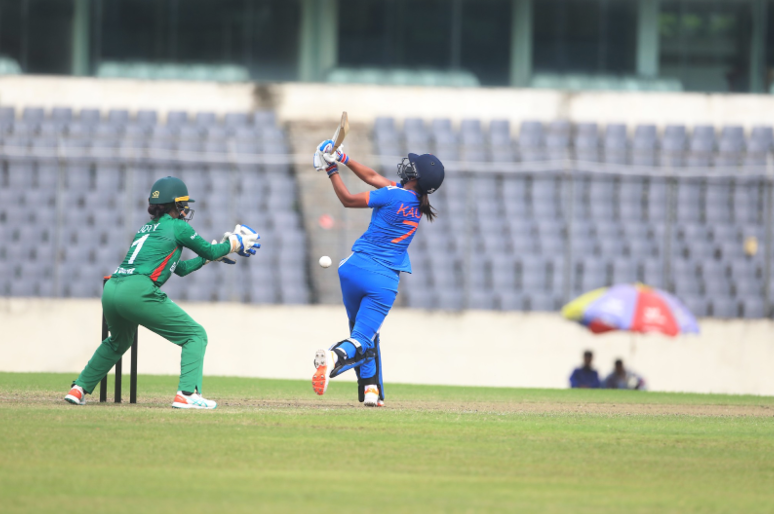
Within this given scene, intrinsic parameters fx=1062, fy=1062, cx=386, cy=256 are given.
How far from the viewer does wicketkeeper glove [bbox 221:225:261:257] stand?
26.7 ft

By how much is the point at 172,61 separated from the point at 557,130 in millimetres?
8977

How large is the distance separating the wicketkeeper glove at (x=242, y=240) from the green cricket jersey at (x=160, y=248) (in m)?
0.13

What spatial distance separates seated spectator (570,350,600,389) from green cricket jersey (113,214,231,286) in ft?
27.5

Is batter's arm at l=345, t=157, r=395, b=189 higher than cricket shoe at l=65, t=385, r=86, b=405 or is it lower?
higher

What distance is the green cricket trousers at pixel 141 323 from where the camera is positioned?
7.76 m

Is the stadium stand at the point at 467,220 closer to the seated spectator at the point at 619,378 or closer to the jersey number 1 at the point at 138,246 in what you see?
the seated spectator at the point at 619,378

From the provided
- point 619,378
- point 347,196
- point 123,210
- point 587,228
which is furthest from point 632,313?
point 123,210

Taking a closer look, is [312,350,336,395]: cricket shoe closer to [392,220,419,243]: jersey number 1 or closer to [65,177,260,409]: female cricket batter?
[65,177,260,409]: female cricket batter

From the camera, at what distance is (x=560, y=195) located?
62.2 ft

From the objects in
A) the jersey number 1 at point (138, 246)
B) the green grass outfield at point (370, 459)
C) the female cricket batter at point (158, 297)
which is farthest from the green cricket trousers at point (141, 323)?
the green grass outfield at point (370, 459)

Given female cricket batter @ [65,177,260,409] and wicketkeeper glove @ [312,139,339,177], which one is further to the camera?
wicketkeeper glove @ [312,139,339,177]

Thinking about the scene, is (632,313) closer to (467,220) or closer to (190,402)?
(467,220)

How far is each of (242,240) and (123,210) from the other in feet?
33.7

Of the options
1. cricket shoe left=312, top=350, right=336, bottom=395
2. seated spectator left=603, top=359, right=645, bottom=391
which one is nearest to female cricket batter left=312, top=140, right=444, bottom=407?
cricket shoe left=312, top=350, right=336, bottom=395
